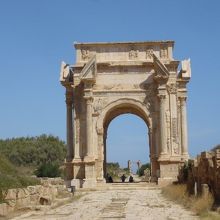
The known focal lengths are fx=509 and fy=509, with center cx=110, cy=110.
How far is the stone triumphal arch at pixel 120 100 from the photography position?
26.8m

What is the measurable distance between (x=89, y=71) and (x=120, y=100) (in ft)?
7.66

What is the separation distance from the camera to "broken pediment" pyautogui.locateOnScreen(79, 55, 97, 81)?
88.4ft

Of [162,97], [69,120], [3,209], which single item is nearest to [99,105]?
[69,120]

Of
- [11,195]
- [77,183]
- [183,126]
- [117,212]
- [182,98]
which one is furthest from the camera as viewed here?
[182,98]

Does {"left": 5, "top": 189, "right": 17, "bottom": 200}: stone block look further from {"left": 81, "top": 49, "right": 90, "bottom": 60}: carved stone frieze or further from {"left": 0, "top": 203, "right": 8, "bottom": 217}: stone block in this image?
{"left": 81, "top": 49, "right": 90, "bottom": 60}: carved stone frieze

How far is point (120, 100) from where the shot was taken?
90.7 feet

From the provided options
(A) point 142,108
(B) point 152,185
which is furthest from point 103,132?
(B) point 152,185

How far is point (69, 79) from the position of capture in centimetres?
2897

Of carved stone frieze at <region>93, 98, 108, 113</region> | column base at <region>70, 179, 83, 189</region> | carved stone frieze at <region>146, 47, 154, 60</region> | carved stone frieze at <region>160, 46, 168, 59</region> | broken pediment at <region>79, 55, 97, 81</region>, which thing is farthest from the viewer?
carved stone frieze at <region>160, 46, 168, 59</region>

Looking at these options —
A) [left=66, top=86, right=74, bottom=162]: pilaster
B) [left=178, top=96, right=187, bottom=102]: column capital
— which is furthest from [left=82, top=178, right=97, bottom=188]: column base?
[left=178, top=96, right=187, bottom=102]: column capital

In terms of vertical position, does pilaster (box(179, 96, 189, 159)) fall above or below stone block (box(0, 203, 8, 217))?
above

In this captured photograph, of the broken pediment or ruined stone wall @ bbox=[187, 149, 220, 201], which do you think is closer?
ruined stone wall @ bbox=[187, 149, 220, 201]

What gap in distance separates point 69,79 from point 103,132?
3.67m

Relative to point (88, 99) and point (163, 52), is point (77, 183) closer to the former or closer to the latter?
point (88, 99)
